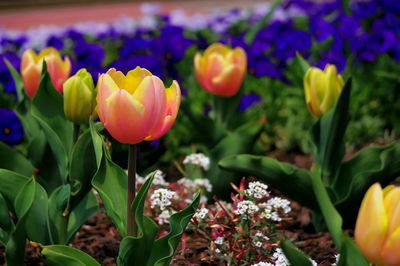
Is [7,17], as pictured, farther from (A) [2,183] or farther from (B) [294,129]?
(A) [2,183]

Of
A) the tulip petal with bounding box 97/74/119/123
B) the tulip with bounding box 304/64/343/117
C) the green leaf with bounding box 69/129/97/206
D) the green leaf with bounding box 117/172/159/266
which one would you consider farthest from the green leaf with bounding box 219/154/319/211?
the tulip petal with bounding box 97/74/119/123

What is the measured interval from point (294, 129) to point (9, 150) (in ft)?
6.31

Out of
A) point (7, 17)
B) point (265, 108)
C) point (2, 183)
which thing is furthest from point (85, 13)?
point (2, 183)

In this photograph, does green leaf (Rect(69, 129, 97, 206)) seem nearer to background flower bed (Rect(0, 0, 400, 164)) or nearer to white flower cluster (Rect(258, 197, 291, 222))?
white flower cluster (Rect(258, 197, 291, 222))

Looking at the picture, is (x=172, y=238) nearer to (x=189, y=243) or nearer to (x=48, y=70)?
(x=189, y=243)

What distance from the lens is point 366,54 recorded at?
3.44 meters

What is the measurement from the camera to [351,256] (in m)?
1.35

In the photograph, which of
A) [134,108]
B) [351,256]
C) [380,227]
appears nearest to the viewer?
[380,227]

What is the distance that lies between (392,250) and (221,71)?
138 centimetres

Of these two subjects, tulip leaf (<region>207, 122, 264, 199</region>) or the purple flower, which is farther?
tulip leaf (<region>207, 122, 264, 199</region>)

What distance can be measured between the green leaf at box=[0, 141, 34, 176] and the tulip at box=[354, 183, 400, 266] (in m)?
1.25

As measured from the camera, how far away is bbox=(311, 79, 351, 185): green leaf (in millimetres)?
2074

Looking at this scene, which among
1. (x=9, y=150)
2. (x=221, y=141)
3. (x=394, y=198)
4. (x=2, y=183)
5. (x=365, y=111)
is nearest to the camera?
(x=394, y=198)

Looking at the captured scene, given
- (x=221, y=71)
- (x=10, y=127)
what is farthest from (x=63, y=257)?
(x=221, y=71)
